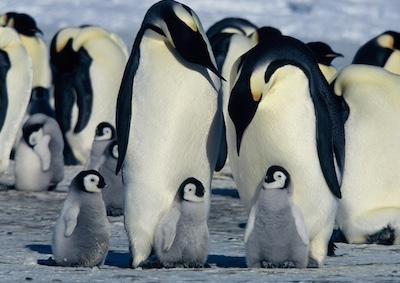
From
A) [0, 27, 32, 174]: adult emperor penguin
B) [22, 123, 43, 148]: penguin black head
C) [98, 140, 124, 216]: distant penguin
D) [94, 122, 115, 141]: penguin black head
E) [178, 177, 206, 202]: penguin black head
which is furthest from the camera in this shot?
[0, 27, 32, 174]: adult emperor penguin

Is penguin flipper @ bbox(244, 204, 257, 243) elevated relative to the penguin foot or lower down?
elevated

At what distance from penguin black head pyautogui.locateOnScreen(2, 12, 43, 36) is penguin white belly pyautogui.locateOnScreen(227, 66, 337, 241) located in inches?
349

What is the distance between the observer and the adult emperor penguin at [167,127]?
7664 millimetres

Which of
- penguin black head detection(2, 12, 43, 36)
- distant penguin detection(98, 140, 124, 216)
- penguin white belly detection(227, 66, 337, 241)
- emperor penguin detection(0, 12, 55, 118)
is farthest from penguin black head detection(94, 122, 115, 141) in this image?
penguin black head detection(2, 12, 43, 36)

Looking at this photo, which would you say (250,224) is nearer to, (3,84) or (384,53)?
(3,84)

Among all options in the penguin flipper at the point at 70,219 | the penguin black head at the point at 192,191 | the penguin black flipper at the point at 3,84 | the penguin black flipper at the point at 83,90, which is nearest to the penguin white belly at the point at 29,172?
the penguin black flipper at the point at 3,84

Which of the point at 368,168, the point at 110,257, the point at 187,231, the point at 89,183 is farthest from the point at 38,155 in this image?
the point at 187,231

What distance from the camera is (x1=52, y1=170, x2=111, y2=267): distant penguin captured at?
7547mm

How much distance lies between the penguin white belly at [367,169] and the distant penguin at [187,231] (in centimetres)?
171

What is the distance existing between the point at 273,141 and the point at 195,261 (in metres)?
0.70

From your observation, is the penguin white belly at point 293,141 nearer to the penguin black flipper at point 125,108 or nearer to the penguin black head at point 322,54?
the penguin black flipper at point 125,108

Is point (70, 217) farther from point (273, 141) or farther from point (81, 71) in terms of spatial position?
point (81, 71)

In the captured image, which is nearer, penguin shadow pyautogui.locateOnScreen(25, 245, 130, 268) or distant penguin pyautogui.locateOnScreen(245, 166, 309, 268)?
distant penguin pyautogui.locateOnScreen(245, 166, 309, 268)

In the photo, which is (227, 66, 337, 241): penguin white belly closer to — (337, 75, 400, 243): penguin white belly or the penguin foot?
the penguin foot
